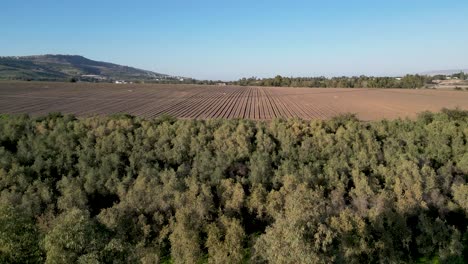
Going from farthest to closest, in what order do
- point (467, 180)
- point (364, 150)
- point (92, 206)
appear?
point (364, 150), point (467, 180), point (92, 206)

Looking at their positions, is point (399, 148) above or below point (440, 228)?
above

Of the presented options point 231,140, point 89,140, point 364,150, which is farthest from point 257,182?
point 89,140

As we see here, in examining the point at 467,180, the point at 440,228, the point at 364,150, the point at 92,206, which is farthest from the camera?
the point at 364,150

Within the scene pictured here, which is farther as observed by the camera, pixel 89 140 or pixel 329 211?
pixel 89 140

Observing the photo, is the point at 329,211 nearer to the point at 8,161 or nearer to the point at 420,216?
the point at 420,216

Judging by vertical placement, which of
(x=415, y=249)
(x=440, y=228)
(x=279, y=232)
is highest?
(x=279, y=232)

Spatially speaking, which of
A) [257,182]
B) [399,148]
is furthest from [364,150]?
[257,182]
